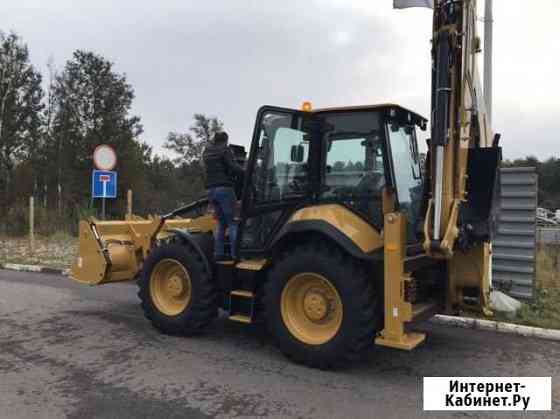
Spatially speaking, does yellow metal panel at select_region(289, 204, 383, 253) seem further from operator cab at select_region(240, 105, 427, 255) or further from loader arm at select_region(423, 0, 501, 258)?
loader arm at select_region(423, 0, 501, 258)

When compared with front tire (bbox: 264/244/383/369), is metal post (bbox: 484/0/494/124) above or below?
above

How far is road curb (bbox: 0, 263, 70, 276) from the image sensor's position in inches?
439

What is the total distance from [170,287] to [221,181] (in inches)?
57.2

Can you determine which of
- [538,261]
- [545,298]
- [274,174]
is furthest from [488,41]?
[274,174]

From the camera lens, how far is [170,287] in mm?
6355

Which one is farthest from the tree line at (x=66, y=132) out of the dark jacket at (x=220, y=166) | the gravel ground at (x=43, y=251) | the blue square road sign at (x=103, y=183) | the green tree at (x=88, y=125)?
the dark jacket at (x=220, y=166)

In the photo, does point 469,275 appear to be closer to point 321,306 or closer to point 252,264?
point 321,306

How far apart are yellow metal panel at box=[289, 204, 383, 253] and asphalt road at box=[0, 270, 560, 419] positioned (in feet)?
4.05

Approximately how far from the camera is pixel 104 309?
25.3 feet

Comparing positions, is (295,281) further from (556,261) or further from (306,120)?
(556,261)

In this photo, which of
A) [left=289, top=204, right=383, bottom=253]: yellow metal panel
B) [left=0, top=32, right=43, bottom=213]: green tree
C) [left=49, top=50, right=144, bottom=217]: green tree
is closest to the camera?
[left=289, top=204, right=383, bottom=253]: yellow metal panel

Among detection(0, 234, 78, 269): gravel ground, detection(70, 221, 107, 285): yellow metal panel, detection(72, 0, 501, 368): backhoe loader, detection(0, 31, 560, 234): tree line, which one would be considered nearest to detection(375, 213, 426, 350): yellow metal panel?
detection(72, 0, 501, 368): backhoe loader

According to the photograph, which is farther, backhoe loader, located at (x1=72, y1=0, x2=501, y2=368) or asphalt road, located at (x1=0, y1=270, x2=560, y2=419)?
backhoe loader, located at (x1=72, y1=0, x2=501, y2=368)

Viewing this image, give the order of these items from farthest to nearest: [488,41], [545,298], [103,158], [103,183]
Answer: [103,183] → [103,158] → [488,41] → [545,298]
